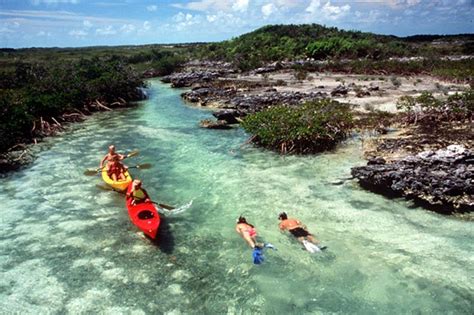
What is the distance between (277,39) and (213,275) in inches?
3097

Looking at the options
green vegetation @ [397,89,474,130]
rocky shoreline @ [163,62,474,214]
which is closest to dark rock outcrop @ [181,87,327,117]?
rocky shoreline @ [163,62,474,214]

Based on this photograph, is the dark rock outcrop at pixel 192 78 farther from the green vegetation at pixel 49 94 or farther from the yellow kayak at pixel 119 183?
the yellow kayak at pixel 119 183

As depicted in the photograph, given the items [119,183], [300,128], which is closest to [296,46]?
[300,128]

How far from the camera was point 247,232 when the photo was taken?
12695mm

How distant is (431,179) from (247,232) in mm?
7328

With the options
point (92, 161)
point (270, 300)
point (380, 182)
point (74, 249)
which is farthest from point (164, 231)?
point (92, 161)

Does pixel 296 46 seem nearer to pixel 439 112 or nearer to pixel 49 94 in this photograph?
pixel 49 94

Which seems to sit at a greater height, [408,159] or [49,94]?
[49,94]

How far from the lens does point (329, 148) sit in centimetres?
2183

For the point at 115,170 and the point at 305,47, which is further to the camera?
the point at 305,47

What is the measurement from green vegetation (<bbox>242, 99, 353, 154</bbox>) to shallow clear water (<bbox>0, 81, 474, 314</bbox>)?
1311 mm

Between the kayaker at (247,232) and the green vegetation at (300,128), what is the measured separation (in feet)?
30.1

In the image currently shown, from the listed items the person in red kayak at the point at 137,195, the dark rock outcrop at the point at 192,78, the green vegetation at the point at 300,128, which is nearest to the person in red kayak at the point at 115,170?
the person in red kayak at the point at 137,195

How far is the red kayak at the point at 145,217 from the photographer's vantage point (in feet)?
41.5
